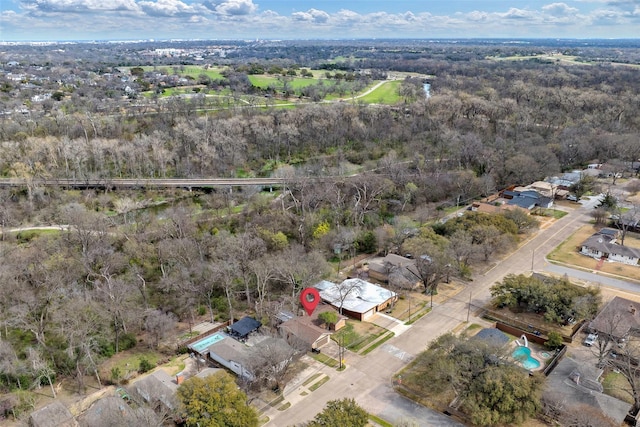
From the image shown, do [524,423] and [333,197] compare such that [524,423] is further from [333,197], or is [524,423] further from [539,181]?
[539,181]

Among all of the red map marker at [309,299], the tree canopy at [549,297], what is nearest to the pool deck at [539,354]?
the tree canopy at [549,297]

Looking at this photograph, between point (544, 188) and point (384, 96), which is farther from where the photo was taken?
point (384, 96)

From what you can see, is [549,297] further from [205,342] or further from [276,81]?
[276,81]

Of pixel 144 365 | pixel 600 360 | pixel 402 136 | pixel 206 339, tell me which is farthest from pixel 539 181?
pixel 144 365

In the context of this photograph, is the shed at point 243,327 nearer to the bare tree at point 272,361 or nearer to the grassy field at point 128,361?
the bare tree at point 272,361

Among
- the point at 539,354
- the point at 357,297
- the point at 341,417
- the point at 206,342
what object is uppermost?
the point at 341,417

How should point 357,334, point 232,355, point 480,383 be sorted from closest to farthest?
point 480,383 → point 232,355 → point 357,334

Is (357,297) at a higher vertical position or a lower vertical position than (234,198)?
lower

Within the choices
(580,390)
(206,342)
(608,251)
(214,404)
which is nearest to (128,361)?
(206,342)
